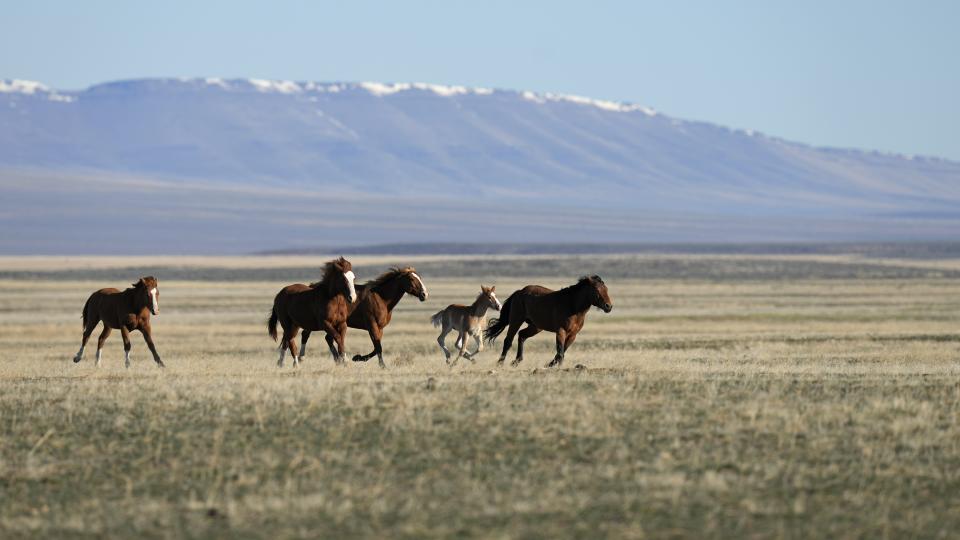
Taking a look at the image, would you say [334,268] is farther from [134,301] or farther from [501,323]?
[134,301]

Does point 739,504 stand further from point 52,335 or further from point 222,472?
A: point 52,335

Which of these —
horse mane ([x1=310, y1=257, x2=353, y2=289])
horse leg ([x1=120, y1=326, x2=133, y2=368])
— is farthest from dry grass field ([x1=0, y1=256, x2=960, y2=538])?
horse mane ([x1=310, y1=257, x2=353, y2=289])

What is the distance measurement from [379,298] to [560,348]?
2855 millimetres

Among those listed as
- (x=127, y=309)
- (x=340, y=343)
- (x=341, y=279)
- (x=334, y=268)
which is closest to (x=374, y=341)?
(x=340, y=343)

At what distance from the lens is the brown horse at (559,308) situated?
22.8 m

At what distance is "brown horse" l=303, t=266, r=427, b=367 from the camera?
2362 centimetres

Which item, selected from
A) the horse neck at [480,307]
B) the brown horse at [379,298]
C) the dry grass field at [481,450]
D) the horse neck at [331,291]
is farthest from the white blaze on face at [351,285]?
the horse neck at [480,307]

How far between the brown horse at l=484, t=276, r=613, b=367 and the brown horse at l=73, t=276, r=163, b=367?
5.32 metres

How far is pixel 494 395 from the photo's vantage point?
17625 millimetres

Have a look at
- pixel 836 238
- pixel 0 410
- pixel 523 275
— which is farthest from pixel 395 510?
pixel 836 238

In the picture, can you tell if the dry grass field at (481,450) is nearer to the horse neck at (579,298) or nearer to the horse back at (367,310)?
the horse back at (367,310)

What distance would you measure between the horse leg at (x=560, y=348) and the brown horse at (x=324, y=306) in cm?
293

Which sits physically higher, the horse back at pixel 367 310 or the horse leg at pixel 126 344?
the horse back at pixel 367 310

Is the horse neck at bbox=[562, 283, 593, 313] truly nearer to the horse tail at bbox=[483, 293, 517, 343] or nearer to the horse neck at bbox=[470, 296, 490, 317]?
the horse tail at bbox=[483, 293, 517, 343]
